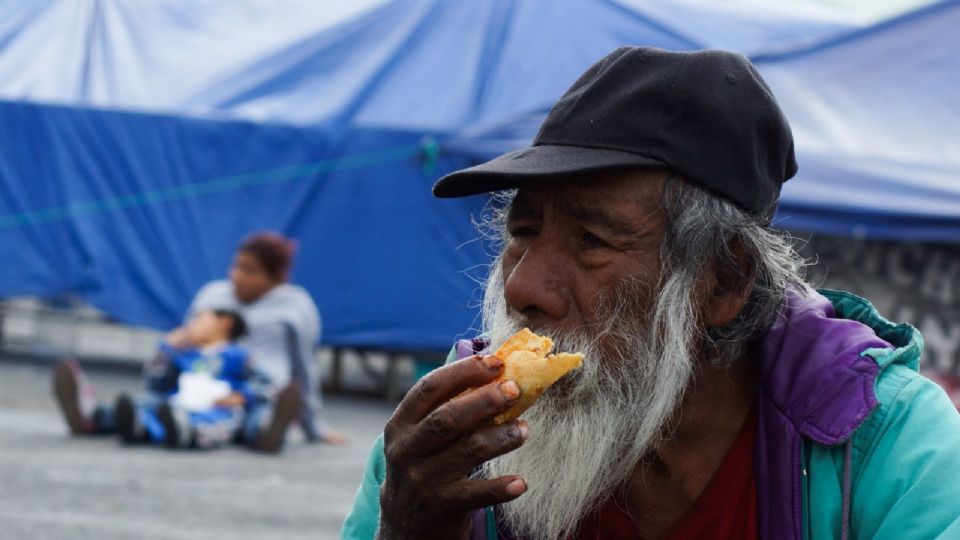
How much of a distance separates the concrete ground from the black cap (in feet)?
14.0

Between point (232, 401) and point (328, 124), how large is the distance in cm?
380

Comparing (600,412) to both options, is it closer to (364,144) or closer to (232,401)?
(232,401)

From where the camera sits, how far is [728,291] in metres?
2.96

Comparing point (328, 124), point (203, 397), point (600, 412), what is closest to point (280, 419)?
point (203, 397)

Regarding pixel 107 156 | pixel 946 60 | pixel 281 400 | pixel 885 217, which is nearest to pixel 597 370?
pixel 281 400

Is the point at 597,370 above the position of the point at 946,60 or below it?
above

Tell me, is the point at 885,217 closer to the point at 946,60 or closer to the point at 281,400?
the point at 946,60

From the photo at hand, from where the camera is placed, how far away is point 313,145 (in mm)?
13391

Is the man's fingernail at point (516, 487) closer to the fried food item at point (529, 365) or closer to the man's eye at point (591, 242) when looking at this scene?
the fried food item at point (529, 365)

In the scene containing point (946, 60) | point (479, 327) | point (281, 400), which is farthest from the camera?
point (946, 60)

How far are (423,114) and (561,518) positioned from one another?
10426 mm

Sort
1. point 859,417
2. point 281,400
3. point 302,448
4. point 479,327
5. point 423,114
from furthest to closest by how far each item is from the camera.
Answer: point 423,114 → point 302,448 → point 281,400 → point 479,327 → point 859,417

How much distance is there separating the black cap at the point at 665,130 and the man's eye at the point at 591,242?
12cm

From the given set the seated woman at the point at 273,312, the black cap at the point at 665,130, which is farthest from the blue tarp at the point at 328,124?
the black cap at the point at 665,130
